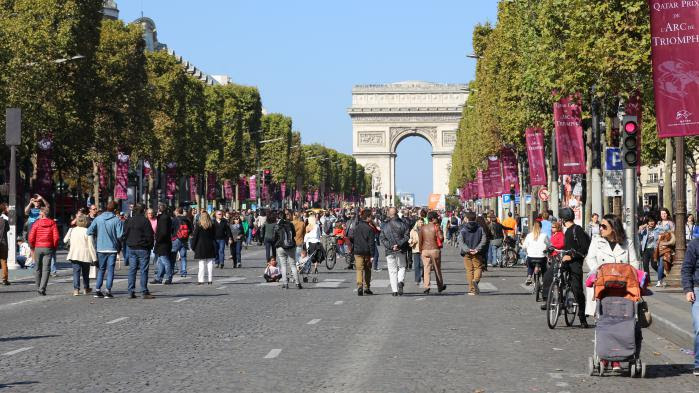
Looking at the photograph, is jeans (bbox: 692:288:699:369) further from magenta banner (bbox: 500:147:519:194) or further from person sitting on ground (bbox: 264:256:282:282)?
magenta banner (bbox: 500:147:519:194)

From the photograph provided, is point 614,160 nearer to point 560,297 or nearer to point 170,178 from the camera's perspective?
point 560,297

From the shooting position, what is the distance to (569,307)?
20250 mm

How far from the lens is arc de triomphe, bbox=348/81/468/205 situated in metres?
176

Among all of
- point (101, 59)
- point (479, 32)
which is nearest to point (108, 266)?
point (101, 59)

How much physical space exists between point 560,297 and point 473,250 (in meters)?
8.30

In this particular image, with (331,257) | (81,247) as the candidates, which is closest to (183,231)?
(81,247)

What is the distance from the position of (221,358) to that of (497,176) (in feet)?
170

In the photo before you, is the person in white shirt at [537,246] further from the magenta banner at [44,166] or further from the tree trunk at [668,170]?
the magenta banner at [44,166]

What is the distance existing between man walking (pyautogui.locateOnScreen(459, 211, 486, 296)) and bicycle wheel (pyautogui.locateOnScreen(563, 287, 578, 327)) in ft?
23.6

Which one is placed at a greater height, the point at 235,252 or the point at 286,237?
the point at 286,237

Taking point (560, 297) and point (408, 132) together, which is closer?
point (560, 297)

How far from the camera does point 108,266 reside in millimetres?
26406

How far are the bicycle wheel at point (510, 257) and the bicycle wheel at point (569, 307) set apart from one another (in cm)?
2459

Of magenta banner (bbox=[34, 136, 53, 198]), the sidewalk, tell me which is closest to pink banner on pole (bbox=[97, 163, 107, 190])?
magenta banner (bbox=[34, 136, 53, 198])
